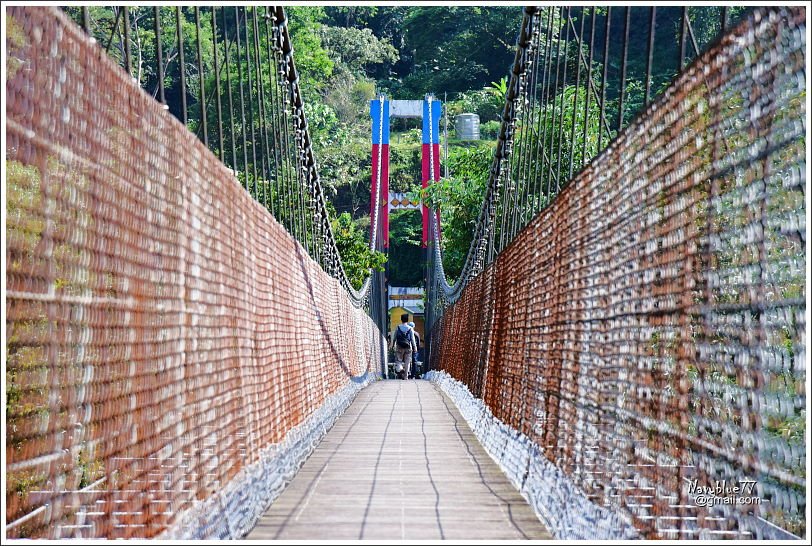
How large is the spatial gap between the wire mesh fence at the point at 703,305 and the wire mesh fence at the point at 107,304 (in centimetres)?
102

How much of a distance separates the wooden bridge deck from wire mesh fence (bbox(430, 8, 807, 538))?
305 millimetres

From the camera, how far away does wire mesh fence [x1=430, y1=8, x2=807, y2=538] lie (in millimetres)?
1807

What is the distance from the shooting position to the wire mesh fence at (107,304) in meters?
1.80

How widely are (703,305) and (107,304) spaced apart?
111 cm

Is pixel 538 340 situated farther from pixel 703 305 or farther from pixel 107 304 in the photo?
pixel 107 304

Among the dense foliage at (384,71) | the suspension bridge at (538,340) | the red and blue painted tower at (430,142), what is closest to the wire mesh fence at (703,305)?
the suspension bridge at (538,340)

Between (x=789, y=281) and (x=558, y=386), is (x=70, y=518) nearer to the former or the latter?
(x=789, y=281)

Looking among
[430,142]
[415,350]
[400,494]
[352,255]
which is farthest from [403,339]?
[430,142]

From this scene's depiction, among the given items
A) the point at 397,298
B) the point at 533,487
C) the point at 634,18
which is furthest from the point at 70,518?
the point at 397,298

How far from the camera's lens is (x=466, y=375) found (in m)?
9.58

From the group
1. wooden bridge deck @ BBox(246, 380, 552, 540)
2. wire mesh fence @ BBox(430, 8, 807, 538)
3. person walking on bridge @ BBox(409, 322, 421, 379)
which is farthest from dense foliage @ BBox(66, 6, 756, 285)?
wire mesh fence @ BBox(430, 8, 807, 538)

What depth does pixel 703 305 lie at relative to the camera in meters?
2.10

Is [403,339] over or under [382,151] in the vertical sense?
under

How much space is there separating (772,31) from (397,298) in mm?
32475
